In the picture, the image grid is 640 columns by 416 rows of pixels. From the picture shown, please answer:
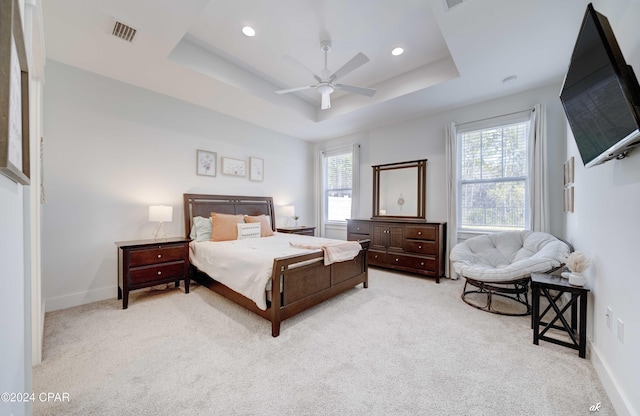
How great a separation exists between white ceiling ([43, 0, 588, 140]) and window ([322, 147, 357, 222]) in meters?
1.59

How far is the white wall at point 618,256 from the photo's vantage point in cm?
143

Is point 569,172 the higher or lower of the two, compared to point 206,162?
lower

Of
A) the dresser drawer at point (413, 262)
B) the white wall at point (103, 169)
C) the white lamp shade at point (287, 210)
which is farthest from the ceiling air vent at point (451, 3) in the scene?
the white lamp shade at point (287, 210)

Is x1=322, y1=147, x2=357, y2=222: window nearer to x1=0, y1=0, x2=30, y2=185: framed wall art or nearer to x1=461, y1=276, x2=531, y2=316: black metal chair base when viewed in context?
x1=461, y1=276, x2=531, y2=316: black metal chair base

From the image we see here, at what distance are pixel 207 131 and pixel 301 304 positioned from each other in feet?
11.3

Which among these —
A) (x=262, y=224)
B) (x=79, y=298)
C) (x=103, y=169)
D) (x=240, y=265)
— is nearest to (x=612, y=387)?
(x=240, y=265)

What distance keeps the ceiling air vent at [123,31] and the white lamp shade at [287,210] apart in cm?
357

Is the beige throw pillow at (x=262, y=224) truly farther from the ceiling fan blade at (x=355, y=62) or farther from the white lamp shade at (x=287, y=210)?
the ceiling fan blade at (x=355, y=62)

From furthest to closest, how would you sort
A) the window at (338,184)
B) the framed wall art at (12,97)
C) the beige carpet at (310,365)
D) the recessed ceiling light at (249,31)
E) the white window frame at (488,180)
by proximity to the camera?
the window at (338,184), the white window frame at (488,180), the recessed ceiling light at (249,31), the beige carpet at (310,365), the framed wall art at (12,97)

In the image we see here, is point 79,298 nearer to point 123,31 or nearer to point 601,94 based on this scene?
point 123,31

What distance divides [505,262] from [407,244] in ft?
4.56

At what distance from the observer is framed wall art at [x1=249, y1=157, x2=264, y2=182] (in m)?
5.09

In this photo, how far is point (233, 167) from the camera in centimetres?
480

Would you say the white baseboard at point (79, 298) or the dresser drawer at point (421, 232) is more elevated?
the dresser drawer at point (421, 232)
